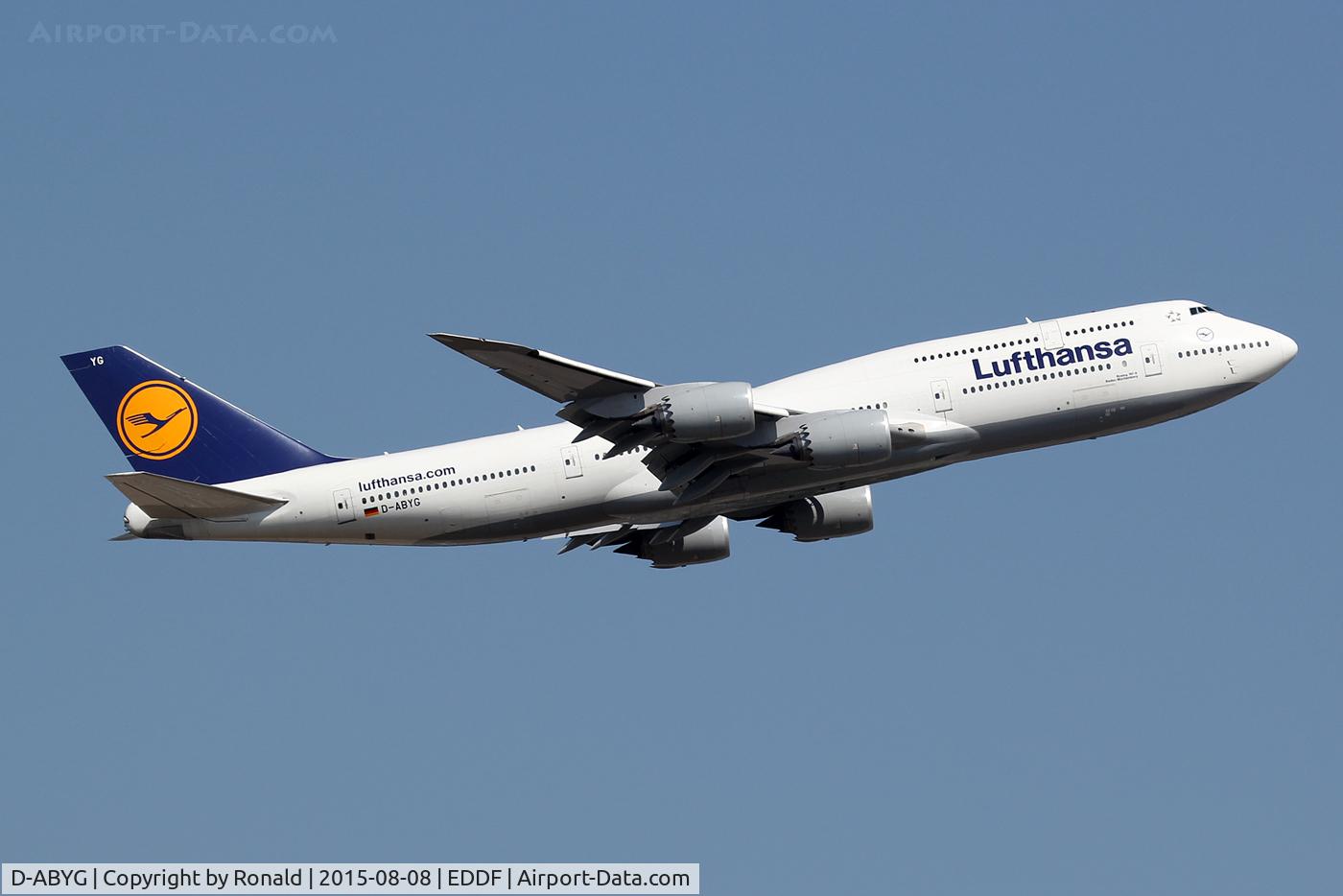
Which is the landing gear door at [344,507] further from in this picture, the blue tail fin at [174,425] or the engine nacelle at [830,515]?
the engine nacelle at [830,515]

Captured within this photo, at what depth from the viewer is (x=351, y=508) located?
5128 cm

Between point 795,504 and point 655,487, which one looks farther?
point 795,504

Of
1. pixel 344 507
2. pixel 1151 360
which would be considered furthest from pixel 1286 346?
pixel 344 507

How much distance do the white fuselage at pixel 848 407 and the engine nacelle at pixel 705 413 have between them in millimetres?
3202

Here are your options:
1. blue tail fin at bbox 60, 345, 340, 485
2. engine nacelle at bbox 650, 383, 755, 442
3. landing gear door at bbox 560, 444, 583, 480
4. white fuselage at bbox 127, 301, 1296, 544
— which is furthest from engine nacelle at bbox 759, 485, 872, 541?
blue tail fin at bbox 60, 345, 340, 485

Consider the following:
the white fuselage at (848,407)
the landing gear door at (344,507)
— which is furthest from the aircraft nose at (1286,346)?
the landing gear door at (344,507)

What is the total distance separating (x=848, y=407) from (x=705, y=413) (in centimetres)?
557

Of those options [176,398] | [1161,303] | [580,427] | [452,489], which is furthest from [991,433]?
[176,398]

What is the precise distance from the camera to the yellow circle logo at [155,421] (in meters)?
53.9

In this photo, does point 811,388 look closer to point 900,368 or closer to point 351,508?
point 900,368

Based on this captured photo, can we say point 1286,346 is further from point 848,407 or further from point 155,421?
point 155,421

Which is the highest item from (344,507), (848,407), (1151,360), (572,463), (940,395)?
(1151,360)

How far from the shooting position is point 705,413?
4631cm

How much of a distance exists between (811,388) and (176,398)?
19.6 metres
